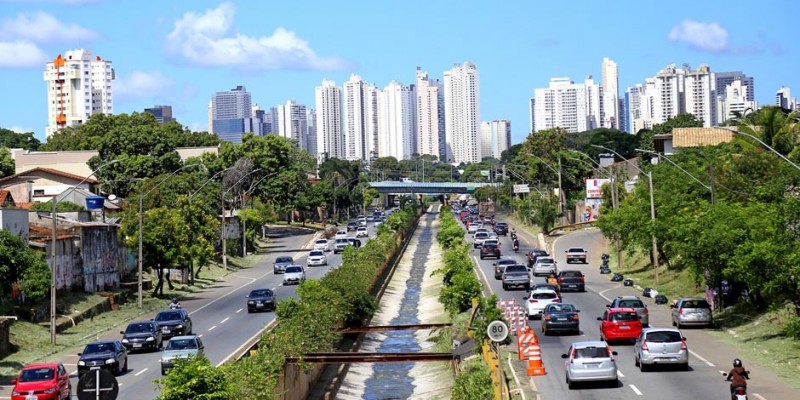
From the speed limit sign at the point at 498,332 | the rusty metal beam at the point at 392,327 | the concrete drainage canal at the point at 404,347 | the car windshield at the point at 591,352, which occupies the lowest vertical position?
the concrete drainage canal at the point at 404,347

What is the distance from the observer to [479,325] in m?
40.8

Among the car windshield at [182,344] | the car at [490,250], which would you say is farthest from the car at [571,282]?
the car windshield at [182,344]

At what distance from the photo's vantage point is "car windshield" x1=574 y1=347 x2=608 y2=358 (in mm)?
33216

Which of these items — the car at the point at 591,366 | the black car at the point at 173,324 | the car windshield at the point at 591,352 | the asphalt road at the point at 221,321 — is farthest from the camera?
the black car at the point at 173,324

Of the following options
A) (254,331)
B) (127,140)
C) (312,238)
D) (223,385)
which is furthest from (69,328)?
(312,238)

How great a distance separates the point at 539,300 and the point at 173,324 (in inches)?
626

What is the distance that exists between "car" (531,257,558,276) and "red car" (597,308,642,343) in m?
35.6

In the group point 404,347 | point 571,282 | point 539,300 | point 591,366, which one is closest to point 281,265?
point 571,282

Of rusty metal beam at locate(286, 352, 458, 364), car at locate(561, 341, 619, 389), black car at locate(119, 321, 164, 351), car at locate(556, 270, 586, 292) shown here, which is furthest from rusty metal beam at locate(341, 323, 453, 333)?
car at locate(561, 341, 619, 389)

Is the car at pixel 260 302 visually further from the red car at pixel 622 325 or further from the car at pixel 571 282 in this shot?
the red car at pixel 622 325

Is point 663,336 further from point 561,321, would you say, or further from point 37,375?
point 37,375

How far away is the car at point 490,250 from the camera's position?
332 ft

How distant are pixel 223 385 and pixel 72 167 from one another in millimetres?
108544

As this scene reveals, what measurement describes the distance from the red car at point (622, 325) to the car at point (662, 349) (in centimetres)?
769
